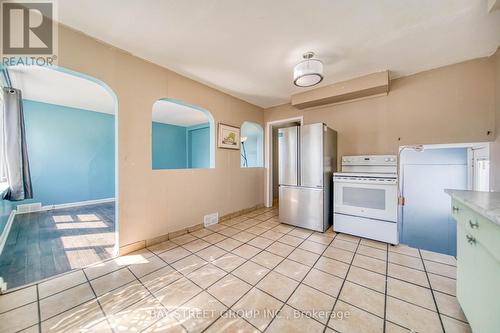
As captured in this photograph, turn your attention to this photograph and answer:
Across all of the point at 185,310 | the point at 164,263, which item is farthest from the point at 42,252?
the point at 185,310

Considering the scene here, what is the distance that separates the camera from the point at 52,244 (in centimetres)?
231

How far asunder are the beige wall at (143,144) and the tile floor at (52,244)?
535 millimetres

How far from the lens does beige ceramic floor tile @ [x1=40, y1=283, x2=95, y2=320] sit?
4.19ft

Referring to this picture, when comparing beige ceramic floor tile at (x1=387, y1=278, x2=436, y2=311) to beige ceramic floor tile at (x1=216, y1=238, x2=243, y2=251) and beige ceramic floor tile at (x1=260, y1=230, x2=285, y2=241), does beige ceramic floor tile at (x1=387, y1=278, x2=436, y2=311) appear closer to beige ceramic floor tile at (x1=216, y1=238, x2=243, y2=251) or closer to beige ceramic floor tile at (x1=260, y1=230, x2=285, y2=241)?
beige ceramic floor tile at (x1=260, y1=230, x2=285, y2=241)

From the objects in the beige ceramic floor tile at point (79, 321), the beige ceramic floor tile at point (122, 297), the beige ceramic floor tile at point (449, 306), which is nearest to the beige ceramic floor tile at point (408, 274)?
the beige ceramic floor tile at point (449, 306)

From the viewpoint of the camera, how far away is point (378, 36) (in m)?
1.81

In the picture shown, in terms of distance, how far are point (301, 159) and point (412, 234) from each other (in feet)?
8.19

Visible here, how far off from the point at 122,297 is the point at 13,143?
2.72 meters

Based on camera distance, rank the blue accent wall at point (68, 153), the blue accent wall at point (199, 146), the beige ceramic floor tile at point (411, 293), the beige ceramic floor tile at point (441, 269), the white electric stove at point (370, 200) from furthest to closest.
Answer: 1. the blue accent wall at point (199, 146)
2. the blue accent wall at point (68, 153)
3. the white electric stove at point (370, 200)
4. the beige ceramic floor tile at point (441, 269)
5. the beige ceramic floor tile at point (411, 293)

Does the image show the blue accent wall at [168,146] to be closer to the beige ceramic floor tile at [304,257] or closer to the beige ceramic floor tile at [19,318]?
the beige ceramic floor tile at [19,318]

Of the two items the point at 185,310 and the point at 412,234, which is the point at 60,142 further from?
the point at 412,234

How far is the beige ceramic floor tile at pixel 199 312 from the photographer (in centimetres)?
118

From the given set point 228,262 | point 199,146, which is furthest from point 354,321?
point 199,146

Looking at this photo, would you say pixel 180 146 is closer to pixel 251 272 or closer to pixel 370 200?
pixel 251 272
